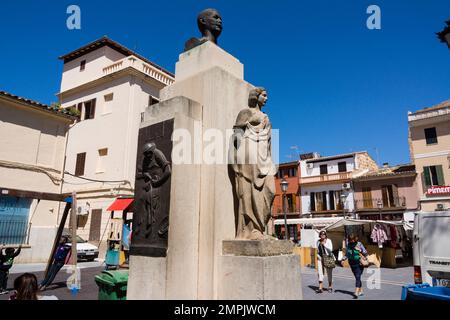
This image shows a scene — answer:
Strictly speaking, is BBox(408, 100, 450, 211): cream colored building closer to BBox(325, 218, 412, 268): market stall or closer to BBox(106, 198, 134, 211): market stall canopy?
BBox(325, 218, 412, 268): market stall

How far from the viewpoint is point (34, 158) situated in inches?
701

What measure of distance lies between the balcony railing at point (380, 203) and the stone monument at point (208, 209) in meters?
36.4

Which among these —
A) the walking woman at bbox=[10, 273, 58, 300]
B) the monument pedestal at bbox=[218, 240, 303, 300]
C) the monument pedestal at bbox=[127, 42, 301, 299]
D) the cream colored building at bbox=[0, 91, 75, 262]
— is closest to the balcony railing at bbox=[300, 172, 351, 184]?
the cream colored building at bbox=[0, 91, 75, 262]

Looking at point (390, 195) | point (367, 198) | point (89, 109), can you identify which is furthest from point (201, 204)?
point (367, 198)

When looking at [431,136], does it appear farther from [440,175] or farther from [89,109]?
[89,109]

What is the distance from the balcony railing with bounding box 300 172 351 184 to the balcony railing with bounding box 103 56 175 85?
87.1ft

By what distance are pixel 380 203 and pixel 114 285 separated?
37707mm

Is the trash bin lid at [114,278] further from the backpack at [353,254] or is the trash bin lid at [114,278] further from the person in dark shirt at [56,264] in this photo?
the backpack at [353,254]

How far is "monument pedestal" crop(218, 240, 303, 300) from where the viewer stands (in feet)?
12.0

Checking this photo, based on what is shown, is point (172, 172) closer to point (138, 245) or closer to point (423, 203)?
point (138, 245)

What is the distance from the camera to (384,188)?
122 feet
